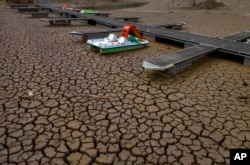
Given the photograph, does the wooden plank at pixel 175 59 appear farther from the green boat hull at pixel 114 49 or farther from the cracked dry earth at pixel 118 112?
the green boat hull at pixel 114 49

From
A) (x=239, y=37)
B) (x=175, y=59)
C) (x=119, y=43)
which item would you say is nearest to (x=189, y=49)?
(x=175, y=59)

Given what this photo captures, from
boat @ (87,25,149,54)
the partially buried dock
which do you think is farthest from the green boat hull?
the partially buried dock

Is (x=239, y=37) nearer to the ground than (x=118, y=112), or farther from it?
farther from it

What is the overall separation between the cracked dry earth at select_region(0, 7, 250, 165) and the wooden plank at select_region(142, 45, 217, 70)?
0.82 feet

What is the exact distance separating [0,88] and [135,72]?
2.26 meters

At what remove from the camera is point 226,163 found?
189 cm

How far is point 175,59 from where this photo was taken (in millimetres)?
3814

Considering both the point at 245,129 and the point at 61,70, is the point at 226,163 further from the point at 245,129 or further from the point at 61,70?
the point at 61,70

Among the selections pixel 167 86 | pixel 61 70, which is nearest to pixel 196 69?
pixel 167 86

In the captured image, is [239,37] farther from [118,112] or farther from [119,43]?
[118,112]

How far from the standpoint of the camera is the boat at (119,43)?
4.95 metres

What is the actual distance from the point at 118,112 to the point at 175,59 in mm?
1751

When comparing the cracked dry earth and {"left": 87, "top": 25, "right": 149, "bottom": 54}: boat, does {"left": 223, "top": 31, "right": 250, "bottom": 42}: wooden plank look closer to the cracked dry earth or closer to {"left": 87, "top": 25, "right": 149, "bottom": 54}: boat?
the cracked dry earth

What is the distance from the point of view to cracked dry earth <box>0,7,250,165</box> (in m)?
2.00
